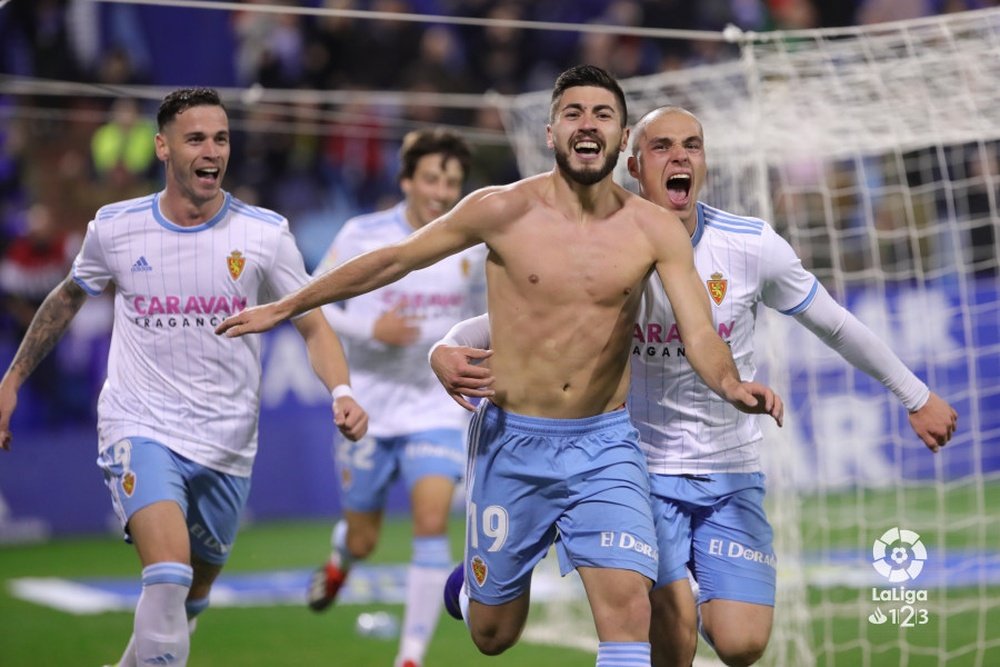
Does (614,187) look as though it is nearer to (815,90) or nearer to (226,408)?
(226,408)

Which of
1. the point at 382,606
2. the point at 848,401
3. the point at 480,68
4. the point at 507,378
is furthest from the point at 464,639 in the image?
the point at 480,68

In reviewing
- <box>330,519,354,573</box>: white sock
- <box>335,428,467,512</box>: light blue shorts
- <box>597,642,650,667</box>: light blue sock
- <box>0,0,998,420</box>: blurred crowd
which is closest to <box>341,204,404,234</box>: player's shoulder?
<box>335,428,467,512</box>: light blue shorts

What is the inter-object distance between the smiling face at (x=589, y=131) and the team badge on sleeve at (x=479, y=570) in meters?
1.51

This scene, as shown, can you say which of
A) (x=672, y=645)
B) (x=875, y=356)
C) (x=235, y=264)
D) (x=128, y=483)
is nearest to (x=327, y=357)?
(x=235, y=264)

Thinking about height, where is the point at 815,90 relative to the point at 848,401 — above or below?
above

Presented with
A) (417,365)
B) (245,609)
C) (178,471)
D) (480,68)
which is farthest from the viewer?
(480,68)

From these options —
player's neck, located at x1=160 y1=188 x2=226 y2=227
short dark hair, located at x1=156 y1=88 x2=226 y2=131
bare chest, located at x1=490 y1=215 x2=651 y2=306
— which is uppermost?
short dark hair, located at x1=156 y1=88 x2=226 y2=131

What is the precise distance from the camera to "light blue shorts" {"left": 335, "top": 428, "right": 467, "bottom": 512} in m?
8.34

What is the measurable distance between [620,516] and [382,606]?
5315 mm

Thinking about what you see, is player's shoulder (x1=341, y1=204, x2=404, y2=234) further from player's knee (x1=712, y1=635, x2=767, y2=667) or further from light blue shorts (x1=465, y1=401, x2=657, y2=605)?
player's knee (x1=712, y1=635, x2=767, y2=667)

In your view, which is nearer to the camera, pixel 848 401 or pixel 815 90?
pixel 815 90

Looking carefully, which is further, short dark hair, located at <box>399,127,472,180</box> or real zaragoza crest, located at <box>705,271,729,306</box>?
short dark hair, located at <box>399,127,472,180</box>

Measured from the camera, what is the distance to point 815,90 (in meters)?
9.05

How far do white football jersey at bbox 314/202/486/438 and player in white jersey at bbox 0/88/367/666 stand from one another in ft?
6.63
